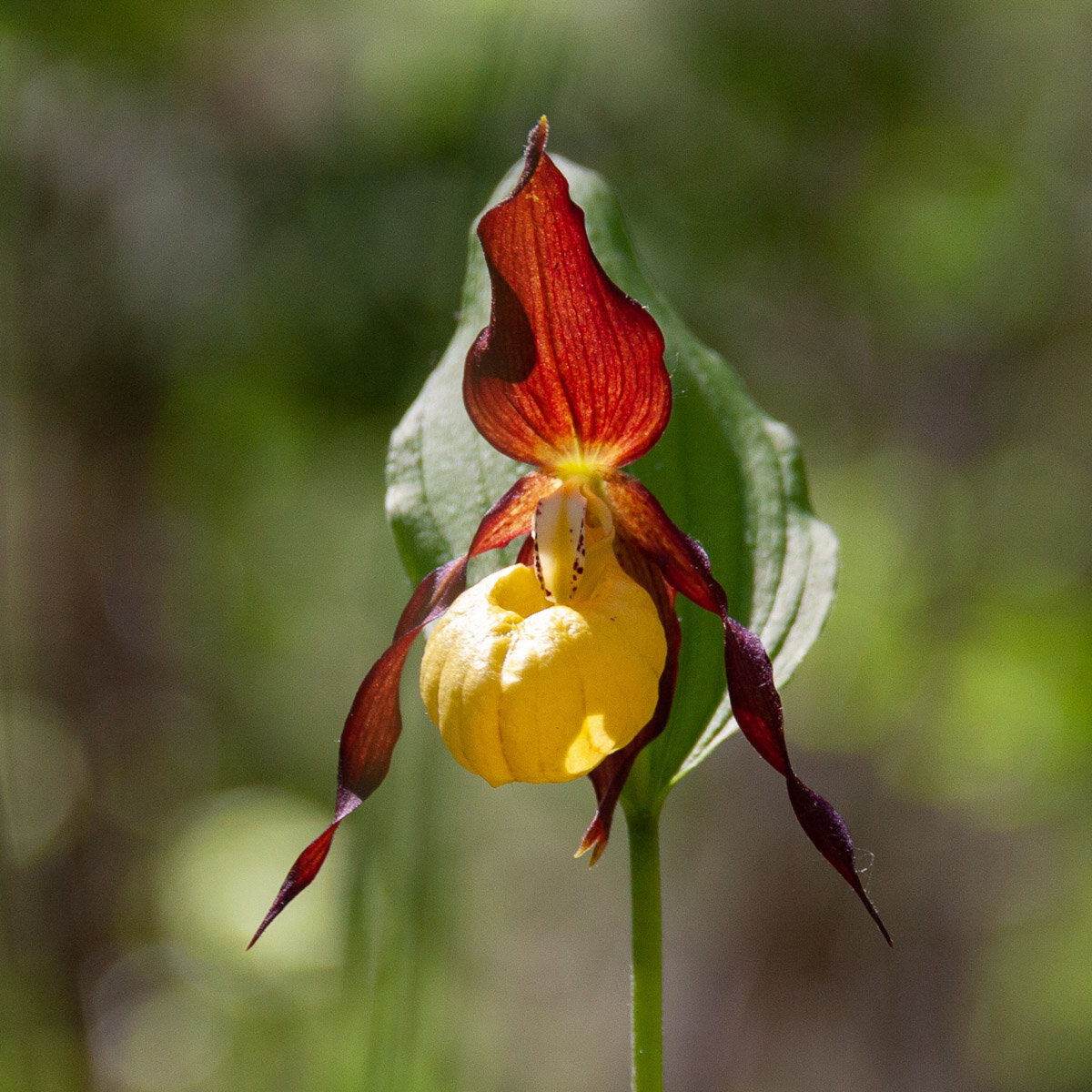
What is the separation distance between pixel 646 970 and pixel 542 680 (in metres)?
0.23

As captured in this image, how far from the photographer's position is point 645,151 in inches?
128

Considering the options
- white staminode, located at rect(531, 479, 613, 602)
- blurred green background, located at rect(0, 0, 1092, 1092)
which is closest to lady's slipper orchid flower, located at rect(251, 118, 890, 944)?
white staminode, located at rect(531, 479, 613, 602)

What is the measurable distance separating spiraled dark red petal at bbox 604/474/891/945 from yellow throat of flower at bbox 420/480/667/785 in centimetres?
4

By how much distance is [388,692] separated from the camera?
30.0 inches

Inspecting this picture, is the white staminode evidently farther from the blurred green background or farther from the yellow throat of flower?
the blurred green background

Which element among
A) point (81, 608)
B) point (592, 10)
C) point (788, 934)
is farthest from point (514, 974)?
point (592, 10)

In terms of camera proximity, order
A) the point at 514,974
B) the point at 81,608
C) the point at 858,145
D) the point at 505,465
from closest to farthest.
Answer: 1. the point at 505,465
2. the point at 858,145
3. the point at 81,608
4. the point at 514,974

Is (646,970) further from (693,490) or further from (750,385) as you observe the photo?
(750,385)

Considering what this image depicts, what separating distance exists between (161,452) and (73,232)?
88 cm

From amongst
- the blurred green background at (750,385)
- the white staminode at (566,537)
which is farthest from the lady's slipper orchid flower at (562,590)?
the blurred green background at (750,385)

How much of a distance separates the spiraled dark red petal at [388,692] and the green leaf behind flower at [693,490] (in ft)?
0.13

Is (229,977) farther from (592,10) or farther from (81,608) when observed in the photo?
(592,10)

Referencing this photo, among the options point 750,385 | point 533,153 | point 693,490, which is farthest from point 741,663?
point 750,385

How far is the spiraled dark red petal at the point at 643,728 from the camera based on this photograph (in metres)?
0.75
